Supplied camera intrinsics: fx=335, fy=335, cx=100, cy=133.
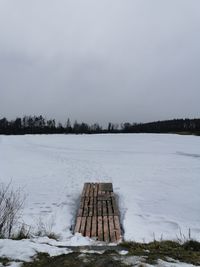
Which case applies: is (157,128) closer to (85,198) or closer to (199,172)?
(199,172)

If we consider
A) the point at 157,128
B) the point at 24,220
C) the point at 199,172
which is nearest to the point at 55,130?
the point at 157,128

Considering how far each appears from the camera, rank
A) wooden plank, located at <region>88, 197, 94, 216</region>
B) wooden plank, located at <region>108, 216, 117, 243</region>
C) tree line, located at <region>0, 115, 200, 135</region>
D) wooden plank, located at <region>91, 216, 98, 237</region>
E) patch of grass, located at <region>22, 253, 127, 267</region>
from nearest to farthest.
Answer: patch of grass, located at <region>22, 253, 127, 267</region> < wooden plank, located at <region>108, 216, 117, 243</region> < wooden plank, located at <region>91, 216, 98, 237</region> < wooden plank, located at <region>88, 197, 94, 216</region> < tree line, located at <region>0, 115, 200, 135</region>

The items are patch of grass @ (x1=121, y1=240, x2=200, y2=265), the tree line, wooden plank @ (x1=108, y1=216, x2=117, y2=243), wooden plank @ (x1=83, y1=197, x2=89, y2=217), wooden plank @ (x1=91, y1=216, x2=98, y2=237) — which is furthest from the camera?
the tree line

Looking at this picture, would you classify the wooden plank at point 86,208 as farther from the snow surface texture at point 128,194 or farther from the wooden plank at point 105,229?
the wooden plank at point 105,229

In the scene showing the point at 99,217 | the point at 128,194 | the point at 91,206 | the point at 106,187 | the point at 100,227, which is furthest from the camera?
the point at 106,187

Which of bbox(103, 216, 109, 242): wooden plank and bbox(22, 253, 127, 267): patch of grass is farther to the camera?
bbox(103, 216, 109, 242): wooden plank

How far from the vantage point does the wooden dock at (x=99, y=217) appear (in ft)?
20.6

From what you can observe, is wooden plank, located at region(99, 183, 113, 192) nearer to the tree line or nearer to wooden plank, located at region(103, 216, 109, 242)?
wooden plank, located at region(103, 216, 109, 242)

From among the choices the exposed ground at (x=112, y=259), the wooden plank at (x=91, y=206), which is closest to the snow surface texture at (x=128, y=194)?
the wooden plank at (x=91, y=206)

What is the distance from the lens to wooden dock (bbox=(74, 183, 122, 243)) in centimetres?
627

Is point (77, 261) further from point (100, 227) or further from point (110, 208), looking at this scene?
point (110, 208)

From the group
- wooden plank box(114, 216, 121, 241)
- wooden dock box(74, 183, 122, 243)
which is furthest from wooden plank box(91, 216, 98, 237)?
wooden plank box(114, 216, 121, 241)

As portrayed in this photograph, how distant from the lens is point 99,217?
741 cm

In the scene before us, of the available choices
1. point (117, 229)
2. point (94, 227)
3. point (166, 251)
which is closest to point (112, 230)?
point (117, 229)
